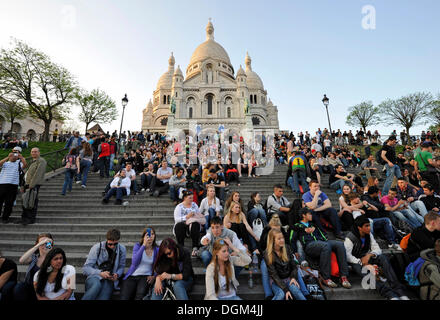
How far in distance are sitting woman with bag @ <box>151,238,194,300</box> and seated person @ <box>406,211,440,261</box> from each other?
3.75m

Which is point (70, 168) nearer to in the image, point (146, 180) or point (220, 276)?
point (146, 180)

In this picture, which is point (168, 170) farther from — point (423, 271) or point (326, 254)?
point (423, 271)

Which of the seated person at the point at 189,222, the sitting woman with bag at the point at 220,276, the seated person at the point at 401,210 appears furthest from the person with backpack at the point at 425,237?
the seated person at the point at 189,222

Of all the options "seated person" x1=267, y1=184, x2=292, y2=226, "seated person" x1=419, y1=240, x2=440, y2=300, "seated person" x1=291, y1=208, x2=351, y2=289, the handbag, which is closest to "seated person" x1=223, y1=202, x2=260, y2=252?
the handbag

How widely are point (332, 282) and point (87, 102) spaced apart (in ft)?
129

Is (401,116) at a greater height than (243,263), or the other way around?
(401,116)

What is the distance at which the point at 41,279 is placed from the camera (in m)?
2.84

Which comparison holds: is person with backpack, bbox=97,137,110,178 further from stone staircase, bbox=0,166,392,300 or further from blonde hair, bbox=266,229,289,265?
blonde hair, bbox=266,229,289,265

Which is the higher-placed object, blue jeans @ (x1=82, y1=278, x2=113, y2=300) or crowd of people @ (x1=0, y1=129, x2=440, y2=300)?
crowd of people @ (x1=0, y1=129, x2=440, y2=300)

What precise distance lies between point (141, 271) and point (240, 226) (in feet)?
6.46

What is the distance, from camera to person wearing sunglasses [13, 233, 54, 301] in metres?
2.69

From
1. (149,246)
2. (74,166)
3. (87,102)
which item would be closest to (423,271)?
(149,246)

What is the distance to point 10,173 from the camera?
5629 millimetres
